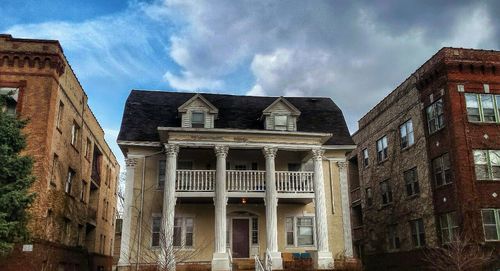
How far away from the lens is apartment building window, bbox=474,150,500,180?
85.2 feet

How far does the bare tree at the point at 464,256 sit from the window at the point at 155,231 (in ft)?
49.4

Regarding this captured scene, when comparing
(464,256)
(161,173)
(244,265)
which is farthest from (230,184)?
(464,256)

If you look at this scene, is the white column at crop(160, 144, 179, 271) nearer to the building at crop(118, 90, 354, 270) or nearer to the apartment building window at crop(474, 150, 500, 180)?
the building at crop(118, 90, 354, 270)

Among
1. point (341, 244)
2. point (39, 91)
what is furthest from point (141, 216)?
point (341, 244)

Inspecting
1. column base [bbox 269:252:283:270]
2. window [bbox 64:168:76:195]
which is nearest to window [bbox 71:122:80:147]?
window [bbox 64:168:76:195]

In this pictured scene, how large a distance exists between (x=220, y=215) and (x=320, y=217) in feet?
17.3

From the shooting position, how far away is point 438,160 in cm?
2828

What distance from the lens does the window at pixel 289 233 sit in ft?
86.4

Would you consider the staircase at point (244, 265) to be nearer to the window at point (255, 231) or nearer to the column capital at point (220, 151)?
the window at point (255, 231)

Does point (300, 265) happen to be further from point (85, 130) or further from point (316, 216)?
point (85, 130)

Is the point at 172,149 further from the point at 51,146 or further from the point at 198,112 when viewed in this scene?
the point at 51,146

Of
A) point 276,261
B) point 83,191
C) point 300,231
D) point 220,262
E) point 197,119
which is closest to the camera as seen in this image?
point 220,262

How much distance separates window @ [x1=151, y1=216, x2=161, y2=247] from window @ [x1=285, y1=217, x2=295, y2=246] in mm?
7219

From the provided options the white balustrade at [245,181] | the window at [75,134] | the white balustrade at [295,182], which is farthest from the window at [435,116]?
the window at [75,134]
